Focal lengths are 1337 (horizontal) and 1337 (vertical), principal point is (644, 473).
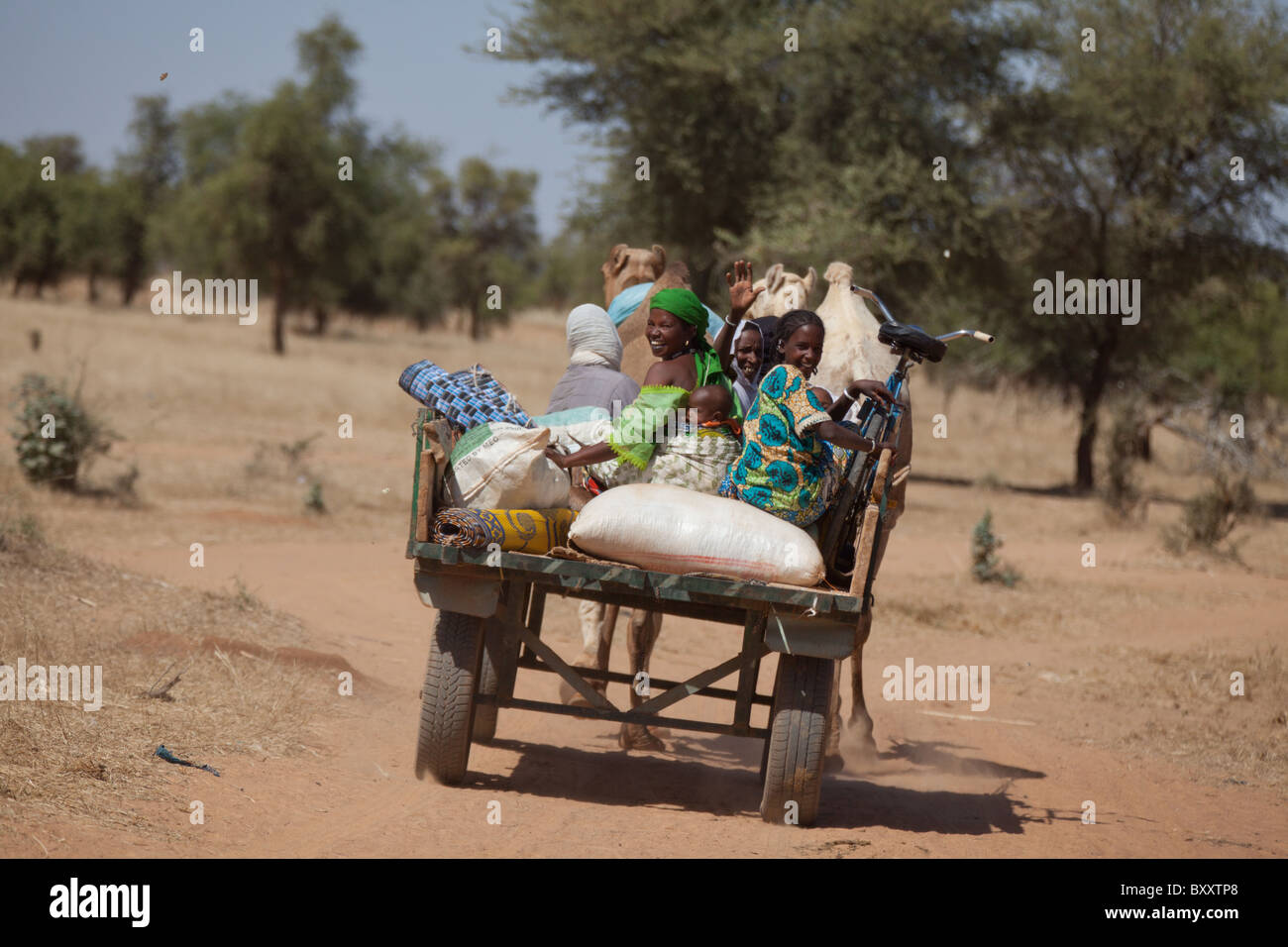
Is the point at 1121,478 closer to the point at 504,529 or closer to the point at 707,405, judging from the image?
the point at 707,405

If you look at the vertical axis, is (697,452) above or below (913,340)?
below

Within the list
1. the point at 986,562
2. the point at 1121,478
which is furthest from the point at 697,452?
the point at 1121,478

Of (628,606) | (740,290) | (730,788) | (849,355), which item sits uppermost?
(740,290)

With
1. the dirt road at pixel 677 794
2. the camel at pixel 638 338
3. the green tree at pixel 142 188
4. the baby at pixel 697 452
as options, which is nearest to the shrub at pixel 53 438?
the dirt road at pixel 677 794

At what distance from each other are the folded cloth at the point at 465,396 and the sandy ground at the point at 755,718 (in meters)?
1.47

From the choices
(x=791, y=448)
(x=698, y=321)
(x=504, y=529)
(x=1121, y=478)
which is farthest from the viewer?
(x=1121, y=478)

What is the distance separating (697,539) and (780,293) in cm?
216

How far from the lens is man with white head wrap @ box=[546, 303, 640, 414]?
5.70 metres

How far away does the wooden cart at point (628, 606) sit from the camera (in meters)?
4.68

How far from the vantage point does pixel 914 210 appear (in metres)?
20.3

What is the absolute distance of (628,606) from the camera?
5094 mm

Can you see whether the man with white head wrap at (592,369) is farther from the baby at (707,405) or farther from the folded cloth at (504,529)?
the folded cloth at (504,529)

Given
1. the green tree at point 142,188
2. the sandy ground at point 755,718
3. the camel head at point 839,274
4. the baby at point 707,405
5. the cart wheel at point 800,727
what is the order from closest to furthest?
the sandy ground at point 755,718, the cart wheel at point 800,727, the baby at point 707,405, the camel head at point 839,274, the green tree at point 142,188

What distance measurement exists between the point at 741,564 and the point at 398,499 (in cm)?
1165
